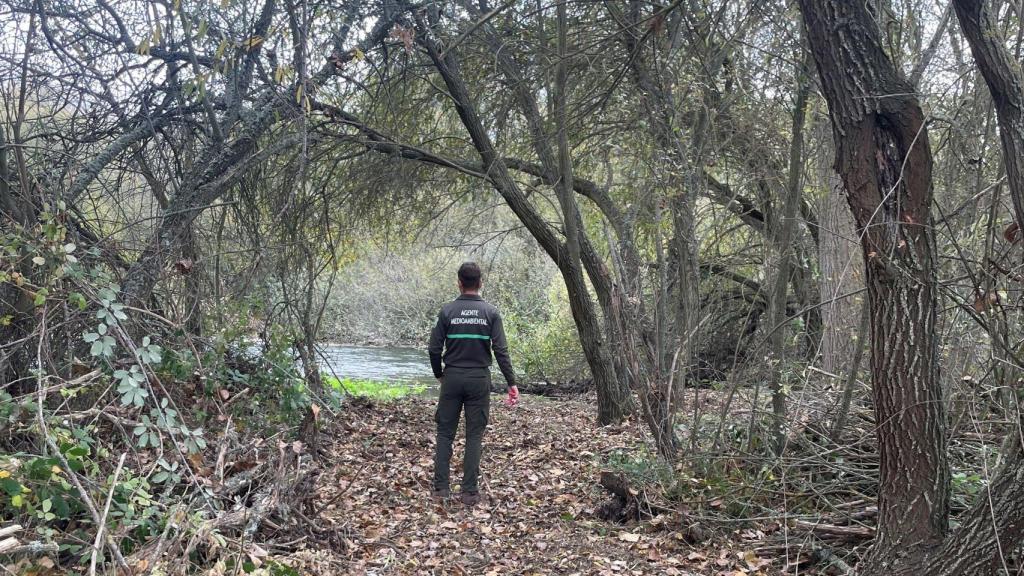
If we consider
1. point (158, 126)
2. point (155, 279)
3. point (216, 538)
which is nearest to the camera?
point (216, 538)

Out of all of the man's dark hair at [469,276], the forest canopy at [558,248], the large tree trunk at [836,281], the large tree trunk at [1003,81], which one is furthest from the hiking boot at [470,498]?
the large tree trunk at [1003,81]

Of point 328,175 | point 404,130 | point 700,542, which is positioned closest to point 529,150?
point 404,130

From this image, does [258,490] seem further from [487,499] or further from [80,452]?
[487,499]

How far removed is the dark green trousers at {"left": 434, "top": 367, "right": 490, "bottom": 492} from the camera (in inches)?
223

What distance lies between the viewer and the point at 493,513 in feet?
17.9

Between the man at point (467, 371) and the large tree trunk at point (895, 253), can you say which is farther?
the man at point (467, 371)

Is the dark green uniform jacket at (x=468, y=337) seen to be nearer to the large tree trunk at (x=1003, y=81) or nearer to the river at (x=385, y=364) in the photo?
the large tree trunk at (x=1003, y=81)

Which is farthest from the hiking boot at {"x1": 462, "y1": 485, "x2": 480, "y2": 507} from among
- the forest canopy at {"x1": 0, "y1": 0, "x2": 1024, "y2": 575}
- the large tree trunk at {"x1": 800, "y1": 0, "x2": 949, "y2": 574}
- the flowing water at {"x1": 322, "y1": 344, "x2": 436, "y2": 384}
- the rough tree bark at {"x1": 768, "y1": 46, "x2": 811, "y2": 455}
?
the flowing water at {"x1": 322, "y1": 344, "x2": 436, "y2": 384}

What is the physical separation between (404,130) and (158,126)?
9.99 feet

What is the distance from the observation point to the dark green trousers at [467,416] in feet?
18.6

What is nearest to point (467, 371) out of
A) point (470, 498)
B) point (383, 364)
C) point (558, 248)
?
point (470, 498)

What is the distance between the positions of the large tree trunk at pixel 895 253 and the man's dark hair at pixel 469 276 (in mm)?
3063

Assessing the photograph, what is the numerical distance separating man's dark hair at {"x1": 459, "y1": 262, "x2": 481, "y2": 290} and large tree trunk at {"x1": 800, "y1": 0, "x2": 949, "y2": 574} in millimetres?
3063

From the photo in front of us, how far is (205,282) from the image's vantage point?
5.92 m
